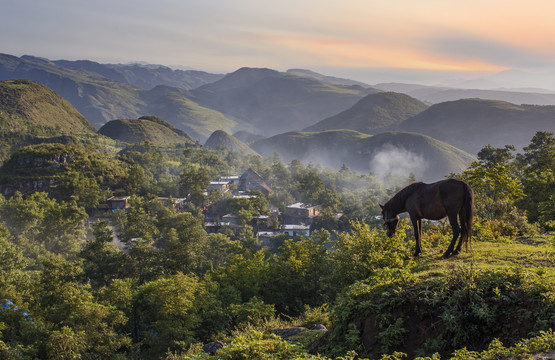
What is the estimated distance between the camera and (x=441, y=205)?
1018cm

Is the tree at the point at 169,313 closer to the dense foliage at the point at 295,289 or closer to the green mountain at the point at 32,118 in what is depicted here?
the dense foliage at the point at 295,289

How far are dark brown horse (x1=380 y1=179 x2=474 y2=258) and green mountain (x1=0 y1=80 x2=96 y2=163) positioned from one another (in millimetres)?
108912

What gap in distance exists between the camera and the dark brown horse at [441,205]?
9860mm

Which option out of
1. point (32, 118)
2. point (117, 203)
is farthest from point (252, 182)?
point (32, 118)

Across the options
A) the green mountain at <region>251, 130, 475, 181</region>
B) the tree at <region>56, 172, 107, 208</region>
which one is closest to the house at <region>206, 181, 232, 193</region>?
the tree at <region>56, 172, 107, 208</region>

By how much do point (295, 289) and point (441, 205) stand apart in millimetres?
15149

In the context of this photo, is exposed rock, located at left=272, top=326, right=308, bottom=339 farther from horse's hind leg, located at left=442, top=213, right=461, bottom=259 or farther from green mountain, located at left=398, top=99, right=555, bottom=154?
green mountain, located at left=398, top=99, right=555, bottom=154

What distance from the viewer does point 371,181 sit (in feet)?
302

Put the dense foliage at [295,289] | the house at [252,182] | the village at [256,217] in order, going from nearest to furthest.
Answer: the dense foliage at [295,289] < the village at [256,217] < the house at [252,182]

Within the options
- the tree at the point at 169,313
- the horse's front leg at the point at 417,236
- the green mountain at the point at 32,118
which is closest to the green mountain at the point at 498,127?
the green mountain at the point at 32,118

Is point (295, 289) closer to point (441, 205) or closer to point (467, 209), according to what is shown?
point (441, 205)

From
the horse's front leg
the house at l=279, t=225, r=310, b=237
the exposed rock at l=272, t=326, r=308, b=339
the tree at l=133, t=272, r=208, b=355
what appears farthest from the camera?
the house at l=279, t=225, r=310, b=237

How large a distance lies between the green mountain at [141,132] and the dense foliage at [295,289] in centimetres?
10936

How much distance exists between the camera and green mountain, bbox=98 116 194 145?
15800 centimetres
